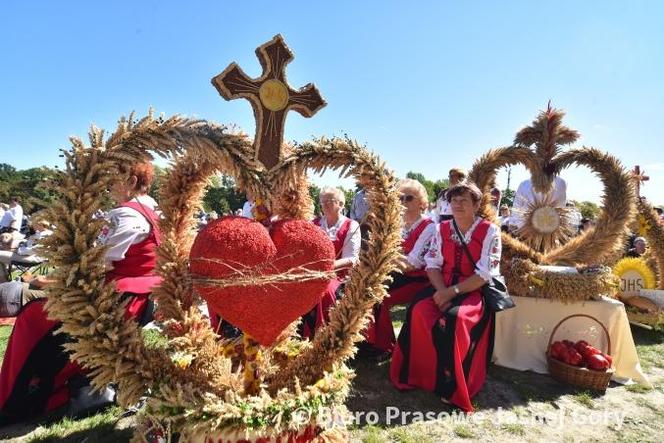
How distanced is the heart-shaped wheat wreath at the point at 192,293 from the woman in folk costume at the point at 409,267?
7.50 feet

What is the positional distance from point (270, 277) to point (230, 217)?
0.30 m

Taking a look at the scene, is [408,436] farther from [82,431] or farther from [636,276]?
[636,276]

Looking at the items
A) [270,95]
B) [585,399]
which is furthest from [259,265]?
[585,399]

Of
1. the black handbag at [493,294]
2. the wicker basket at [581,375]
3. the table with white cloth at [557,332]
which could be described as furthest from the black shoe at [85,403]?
the wicker basket at [581,375]

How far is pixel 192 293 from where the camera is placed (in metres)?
1.76

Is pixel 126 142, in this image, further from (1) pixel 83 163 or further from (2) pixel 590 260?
(2) pixel 590 260

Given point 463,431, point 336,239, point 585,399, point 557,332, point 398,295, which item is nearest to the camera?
point 463,431

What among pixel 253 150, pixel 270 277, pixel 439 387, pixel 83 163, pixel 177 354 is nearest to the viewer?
pixel 83 163

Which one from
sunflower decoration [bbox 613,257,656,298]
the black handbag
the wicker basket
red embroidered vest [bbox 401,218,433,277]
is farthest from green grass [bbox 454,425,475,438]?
sunflower decoration [bbox 613,257,656,298]

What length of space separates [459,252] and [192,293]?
2.49 metres

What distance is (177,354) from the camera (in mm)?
1740

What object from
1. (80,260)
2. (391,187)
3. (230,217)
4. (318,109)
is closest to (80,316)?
(80,260)

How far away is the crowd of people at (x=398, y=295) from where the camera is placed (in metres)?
2.48

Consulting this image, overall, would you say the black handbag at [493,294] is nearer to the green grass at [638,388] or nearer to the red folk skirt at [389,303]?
the red folk skirt at [389,303]
